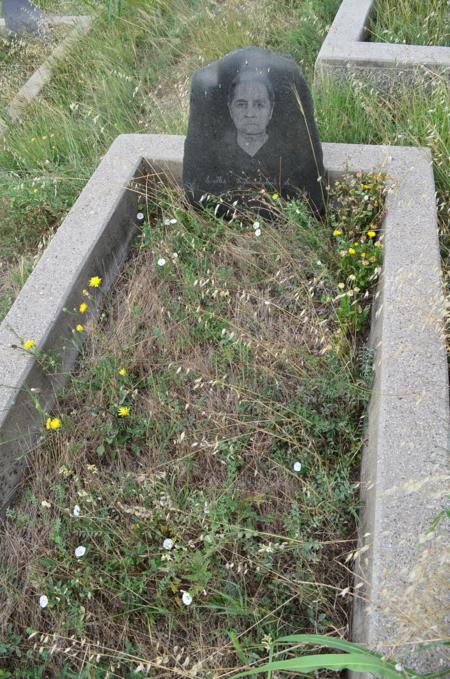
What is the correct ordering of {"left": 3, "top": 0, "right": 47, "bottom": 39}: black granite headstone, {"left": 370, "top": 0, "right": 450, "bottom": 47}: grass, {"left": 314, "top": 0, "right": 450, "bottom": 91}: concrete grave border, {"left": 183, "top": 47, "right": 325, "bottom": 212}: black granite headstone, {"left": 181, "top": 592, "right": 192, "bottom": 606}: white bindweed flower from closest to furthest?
{"left": 181, "top": 592, "right": 192, "bottom": 606}: white bindweed flower, {"left": 183, "top": 47, "right": 325, "bottom": 212}: black granite headstone, {"left": 314, "top": 0, "right": 450, "bottom": 91}: concrete grave border, {"left": 370, "top": 0, "right": 450, "bottom": 47}: grass, {"left": 3, "top": 0, "right": 47, "bottom": 39}: black granite headstone

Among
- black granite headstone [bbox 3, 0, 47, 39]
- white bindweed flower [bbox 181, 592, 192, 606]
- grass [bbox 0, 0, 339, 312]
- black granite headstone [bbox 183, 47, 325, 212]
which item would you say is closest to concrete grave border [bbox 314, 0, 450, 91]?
grass [bbox 0, 0, 339, 312]

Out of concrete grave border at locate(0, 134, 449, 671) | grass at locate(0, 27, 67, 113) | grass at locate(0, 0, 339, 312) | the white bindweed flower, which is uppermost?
grass at locate(0, 27, 67, 113)

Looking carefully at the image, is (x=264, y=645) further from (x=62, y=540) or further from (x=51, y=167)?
(x=51, y=167)

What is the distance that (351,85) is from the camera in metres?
3.32

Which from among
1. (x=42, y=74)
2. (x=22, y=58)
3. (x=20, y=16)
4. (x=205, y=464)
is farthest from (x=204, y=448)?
(x=20, y=16)

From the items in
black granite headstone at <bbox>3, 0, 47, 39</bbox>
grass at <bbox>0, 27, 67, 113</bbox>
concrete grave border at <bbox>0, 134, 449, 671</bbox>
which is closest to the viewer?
concrete grave border at <bbox>0, 134, 449, 671</bbox>

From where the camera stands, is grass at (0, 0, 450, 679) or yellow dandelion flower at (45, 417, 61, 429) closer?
grass at (0, 0, 450, 679)

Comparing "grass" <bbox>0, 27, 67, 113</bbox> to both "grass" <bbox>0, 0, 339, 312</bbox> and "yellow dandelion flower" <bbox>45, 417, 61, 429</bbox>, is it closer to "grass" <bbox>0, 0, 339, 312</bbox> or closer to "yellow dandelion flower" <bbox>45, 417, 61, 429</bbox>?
"grass" <bbox>0, 0, 339, 312</bbox>

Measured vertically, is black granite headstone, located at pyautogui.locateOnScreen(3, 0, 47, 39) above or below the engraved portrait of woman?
above

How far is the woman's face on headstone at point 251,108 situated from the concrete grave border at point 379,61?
0.98m

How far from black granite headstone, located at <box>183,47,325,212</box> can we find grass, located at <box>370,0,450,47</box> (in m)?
1.56

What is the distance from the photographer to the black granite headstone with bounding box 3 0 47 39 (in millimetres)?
5684

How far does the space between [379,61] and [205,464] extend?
2537 millimetres

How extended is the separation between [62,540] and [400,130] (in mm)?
2536
